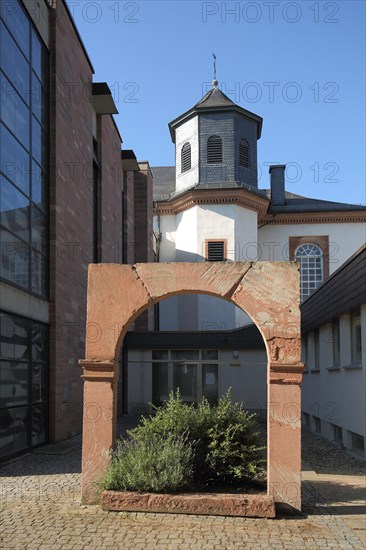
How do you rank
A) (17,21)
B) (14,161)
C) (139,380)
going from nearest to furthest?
(14,161) → (17,21) → (139,380)

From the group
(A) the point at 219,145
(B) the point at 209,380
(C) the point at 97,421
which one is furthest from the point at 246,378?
(C) the point at 97,421

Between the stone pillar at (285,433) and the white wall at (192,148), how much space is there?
78.1ft

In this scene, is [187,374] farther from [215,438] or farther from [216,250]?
[215,438]

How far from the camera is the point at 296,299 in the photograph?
810 cm

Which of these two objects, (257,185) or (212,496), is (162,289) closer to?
(212,496)

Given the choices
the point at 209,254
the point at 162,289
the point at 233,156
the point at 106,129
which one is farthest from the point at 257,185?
the point at 162,289

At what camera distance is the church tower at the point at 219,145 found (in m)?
30.6

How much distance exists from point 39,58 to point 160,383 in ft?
44.3

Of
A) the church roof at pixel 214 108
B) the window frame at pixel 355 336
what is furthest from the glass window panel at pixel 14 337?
the church roof at pixel 214 108

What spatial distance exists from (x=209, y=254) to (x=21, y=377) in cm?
1848

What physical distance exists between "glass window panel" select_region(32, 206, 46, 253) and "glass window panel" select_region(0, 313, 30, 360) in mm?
1877

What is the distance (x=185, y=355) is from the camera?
24.2 m

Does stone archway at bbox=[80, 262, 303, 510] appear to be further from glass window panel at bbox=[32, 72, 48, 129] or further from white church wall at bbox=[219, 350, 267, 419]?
white church wall at bbox=[219, 350, 267, 419]

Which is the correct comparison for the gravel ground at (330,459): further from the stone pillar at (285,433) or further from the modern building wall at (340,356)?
the stone pillar at (285,433)
